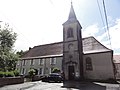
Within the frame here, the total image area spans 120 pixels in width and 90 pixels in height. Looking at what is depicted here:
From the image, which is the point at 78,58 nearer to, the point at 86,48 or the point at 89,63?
the point at 89,63

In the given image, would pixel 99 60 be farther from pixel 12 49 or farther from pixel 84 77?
pixel 12 49

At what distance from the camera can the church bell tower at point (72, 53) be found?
28439 millimetres

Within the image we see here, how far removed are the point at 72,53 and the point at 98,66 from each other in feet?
→ 20.7

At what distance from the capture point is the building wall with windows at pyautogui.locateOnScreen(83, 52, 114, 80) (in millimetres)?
26719

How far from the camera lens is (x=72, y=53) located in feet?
96.5

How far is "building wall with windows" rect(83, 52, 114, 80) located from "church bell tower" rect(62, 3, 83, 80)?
1.60m

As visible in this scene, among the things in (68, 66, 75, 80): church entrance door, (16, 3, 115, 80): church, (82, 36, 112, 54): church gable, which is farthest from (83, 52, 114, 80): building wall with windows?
(68, 66, 75, 80): church entrance door

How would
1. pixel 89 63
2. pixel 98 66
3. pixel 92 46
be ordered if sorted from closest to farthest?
pixel 98 66 → pixel 89 63 → pixel 92 46

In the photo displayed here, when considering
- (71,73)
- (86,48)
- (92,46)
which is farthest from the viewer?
(86,48)

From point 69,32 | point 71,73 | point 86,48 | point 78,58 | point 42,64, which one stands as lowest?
point 71,73

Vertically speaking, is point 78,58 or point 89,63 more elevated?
point 78,58

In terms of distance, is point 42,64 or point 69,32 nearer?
point 69,32

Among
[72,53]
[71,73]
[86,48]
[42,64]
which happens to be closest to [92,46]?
[86,48]

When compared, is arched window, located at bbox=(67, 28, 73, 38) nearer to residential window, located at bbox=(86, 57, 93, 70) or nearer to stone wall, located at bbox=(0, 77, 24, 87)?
residential window, located at bbox=(86, 57, 93, 70)
